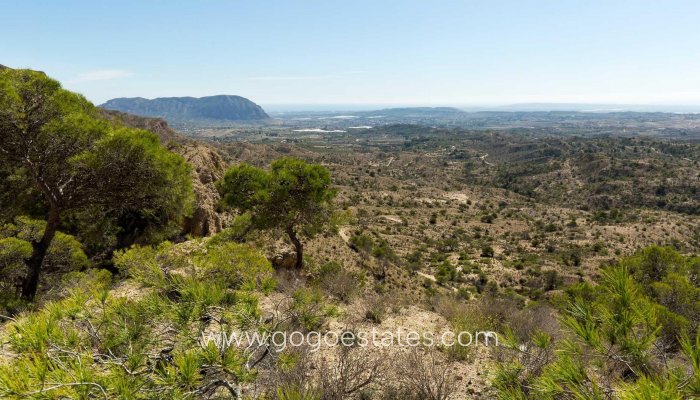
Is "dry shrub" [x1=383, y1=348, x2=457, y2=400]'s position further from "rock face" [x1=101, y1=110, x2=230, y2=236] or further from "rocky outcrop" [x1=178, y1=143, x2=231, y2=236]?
"rocky outcrop" [x1=178, y1=143, x2=231, y2=236]

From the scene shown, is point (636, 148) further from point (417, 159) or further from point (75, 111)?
point (75, 111)

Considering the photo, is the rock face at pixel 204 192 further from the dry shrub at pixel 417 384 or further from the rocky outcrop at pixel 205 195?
the dry shrub at pixel 417 384

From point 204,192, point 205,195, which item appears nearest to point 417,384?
point 205,195

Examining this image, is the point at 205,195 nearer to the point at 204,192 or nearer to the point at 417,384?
the point at 204,192

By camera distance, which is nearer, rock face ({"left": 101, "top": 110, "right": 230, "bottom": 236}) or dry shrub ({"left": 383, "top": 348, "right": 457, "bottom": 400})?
dry shrub ({"left": 383, "top": 348, "right": 457, "bottom": 400})

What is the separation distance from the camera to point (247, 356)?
13.1 ft

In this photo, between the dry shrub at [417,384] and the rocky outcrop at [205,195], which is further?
the rocky outcrop at [205,195]

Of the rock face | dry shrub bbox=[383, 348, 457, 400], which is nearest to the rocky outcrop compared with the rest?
the rock face

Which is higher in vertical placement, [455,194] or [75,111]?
[75,111]

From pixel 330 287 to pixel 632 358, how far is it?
877 centimetres

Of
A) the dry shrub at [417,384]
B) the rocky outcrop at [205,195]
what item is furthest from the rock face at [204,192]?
the dry shrub at [417,384]

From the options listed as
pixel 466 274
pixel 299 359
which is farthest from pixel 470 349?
pixel 466 274

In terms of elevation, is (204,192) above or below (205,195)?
above

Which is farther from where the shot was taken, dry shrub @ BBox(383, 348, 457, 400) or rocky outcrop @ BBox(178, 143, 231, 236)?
rocky outcrop @ BBox(178, 143, 231, 236)
